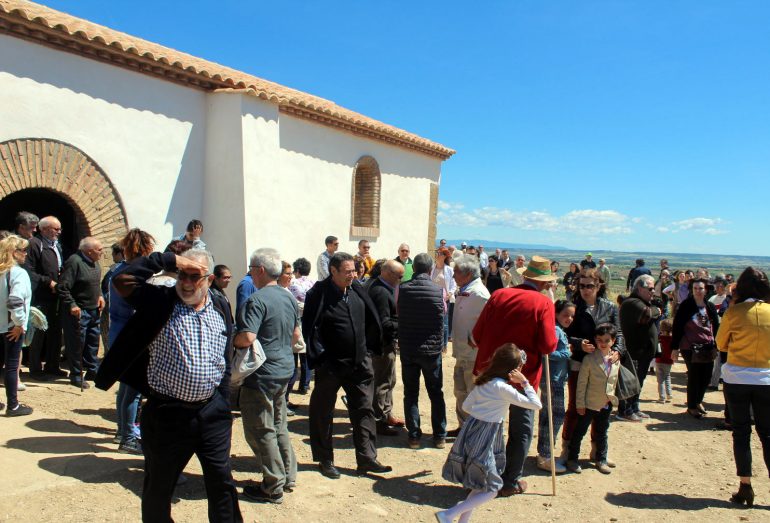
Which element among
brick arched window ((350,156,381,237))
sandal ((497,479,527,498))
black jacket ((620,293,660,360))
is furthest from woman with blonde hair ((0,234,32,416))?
brick arched window ((350,156,381,237))

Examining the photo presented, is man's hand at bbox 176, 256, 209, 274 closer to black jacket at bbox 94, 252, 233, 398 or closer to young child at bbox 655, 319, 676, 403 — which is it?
black jacket at bbox 94, 252, 233, 398

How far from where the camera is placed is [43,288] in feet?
21.9

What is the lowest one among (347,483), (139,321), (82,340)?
(347,483)

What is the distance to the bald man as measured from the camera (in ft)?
19.6

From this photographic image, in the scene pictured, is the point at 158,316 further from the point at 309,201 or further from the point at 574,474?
the point at 309,201

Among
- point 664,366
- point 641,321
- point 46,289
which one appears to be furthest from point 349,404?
point 664,366

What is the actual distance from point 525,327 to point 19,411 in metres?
4.77

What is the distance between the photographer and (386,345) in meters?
6.02

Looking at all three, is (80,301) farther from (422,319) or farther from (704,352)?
(704,352)

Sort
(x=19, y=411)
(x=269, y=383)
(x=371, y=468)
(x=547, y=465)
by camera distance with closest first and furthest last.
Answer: (x=269, y=383), (x=371, y=468), (x=547, y=465), (x=19, y=411)

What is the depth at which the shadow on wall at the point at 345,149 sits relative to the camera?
401 inches

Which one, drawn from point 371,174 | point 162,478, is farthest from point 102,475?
point 371,174

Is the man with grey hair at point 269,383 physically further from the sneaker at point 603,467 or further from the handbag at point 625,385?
the handbag at point 625,385

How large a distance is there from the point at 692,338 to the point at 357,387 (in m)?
4.65
